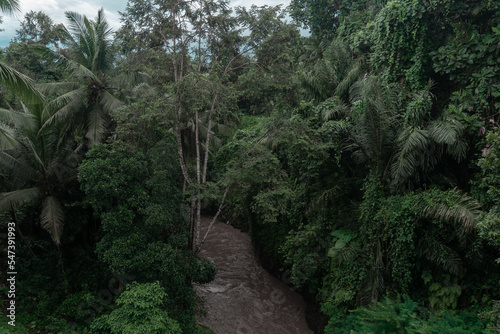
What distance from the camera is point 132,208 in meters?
7.80

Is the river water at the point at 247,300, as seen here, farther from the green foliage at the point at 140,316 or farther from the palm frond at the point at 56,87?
the palm frond at the point at 56,87

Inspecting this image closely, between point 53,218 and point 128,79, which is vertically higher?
point 128,79

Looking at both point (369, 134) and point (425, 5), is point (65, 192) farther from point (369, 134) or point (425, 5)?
point (425, 5)

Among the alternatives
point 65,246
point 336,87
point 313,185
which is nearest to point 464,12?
point 336,87

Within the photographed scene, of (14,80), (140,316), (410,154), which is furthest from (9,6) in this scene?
(410,154)

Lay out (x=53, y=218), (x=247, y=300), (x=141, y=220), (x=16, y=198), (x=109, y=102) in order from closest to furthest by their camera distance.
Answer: (x=141, y=220)
(x=16, y=198)
(x=53, y=218)
(x=109, y=102)
(x=247, y=300)

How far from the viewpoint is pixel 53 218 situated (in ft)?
27.1

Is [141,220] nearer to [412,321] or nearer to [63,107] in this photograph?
[63,107]

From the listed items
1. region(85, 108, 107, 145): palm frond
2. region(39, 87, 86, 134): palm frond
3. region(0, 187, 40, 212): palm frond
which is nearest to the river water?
region(0, 187, 40, 212): palm frond

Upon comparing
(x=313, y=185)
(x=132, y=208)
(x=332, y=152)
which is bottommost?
(x=132, y=208)

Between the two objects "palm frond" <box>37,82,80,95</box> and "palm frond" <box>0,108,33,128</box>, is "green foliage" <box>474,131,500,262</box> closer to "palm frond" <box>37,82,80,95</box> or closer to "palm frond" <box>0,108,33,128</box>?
"palm frond" <box>0,108,33,128</box>

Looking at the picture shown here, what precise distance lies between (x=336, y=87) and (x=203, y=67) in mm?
4520

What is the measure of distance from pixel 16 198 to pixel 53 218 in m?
1.02

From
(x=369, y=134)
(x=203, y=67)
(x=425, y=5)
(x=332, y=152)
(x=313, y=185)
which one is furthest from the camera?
(x=203, y=67)
